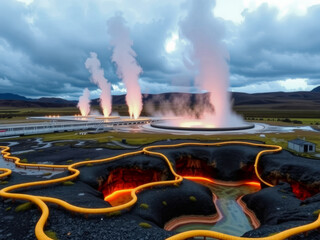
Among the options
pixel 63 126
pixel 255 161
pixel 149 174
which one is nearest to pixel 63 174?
pixel 149 174

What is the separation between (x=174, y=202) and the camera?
86.3 feet

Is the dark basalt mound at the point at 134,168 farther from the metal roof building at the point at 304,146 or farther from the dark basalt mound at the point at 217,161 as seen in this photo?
the metal roof building at the point at 304,146

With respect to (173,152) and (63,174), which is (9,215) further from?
(173,152)

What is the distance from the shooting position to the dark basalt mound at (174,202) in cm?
2347

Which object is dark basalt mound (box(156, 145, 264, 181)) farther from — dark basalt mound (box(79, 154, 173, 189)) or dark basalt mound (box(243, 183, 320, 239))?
dark basalt mound (box(243, 183, 320, 239))

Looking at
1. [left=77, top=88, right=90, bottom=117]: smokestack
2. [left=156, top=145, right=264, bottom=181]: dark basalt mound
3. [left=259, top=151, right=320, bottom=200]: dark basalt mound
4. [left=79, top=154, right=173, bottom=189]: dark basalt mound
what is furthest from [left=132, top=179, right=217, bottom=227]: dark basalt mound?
[left=77, top=88, right=90, bottom=117]: smokestack

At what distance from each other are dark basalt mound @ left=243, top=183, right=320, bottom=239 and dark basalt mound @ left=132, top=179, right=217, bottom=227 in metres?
Result: 5.84

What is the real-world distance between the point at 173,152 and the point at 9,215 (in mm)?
27648

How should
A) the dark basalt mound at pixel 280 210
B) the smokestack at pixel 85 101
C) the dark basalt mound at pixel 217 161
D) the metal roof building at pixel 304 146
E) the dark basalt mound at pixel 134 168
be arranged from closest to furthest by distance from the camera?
the dark basalt mound at pixel 280 210 < the dark basalt mound at pixel 134 168 < the dark basalt mound at pixel 217 161 < the metal roof building at pixel 304 146 < the smokestack at pixel 85 101

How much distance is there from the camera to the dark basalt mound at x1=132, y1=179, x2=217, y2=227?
924 inches

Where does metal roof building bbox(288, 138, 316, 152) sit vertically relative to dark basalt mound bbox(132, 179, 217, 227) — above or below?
above

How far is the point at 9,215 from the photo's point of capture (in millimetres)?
18094

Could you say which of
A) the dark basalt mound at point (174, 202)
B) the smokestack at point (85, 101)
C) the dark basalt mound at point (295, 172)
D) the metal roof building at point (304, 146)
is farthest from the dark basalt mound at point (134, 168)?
the smokestack at point (85, 101)

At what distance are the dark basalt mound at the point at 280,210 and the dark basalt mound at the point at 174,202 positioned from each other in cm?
584
